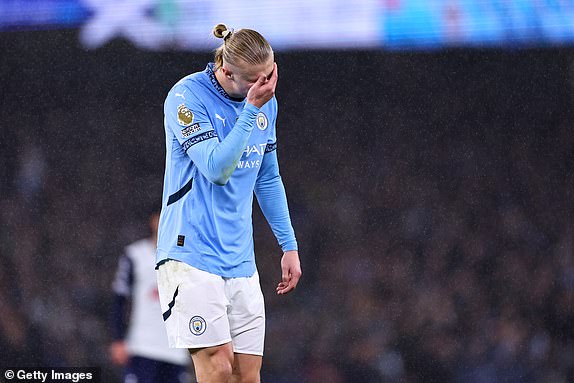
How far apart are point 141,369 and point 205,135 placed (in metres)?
2.43

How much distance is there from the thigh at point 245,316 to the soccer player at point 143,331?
6.21ft

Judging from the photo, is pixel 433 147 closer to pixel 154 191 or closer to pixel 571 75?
pixel 571 75

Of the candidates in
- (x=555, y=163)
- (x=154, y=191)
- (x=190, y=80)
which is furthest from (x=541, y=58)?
(x=190, y=80)

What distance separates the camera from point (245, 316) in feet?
10.3

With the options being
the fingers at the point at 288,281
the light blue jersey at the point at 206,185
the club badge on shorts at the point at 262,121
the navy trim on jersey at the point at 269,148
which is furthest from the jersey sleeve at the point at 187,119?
the fingers at the point at 288,281

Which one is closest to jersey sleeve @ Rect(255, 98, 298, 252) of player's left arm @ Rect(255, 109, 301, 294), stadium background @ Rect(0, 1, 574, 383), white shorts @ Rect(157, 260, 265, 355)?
player's left arm @ Rect(255, 109, 301, 294)

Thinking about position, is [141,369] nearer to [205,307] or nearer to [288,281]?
[288,281]

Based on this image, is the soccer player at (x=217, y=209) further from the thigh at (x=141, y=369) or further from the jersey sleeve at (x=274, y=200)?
the thigh at (x=141, y=369)

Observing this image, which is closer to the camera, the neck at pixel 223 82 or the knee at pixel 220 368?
the knee at pixel 220 368

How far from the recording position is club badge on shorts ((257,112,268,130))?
315 centimetres

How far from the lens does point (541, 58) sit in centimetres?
495

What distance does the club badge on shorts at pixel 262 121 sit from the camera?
3.15 m

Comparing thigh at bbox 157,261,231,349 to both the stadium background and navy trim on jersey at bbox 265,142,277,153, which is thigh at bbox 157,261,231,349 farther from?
the stadium background

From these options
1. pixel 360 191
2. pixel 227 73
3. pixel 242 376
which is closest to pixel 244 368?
pixel 242 376
